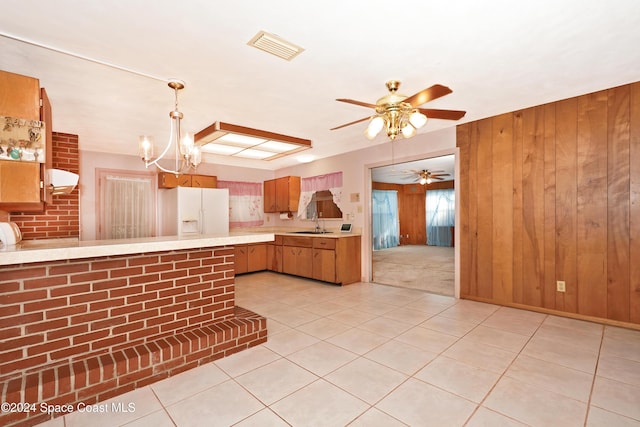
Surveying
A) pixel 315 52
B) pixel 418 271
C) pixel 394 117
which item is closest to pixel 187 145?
pixel 315 52

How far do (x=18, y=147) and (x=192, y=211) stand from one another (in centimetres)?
332

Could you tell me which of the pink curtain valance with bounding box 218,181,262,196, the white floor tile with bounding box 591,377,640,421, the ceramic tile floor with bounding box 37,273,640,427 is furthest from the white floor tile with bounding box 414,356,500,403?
the pink curtain valance with bounding box 218,181,262,196

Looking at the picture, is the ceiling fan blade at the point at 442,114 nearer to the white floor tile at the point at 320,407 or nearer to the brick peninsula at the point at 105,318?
the brick peninsula at the point at 105,318

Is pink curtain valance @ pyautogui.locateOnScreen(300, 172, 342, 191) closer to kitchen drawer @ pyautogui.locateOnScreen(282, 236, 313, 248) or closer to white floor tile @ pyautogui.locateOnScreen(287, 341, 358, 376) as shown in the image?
kitchen drawer @ pyautogui.locateOnScreen(282, 236, 313, 248)

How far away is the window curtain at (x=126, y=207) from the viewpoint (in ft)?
16.1

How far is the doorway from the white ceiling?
1.82 m

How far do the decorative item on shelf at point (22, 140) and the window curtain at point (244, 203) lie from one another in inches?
165

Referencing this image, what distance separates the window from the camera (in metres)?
4.88

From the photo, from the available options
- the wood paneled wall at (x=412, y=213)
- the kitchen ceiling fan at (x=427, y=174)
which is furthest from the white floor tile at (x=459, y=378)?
the wood paneled wall at (x=412, y=213)

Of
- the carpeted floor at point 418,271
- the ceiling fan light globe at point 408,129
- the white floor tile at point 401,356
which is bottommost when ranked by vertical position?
the carpeted floor at point 418,271

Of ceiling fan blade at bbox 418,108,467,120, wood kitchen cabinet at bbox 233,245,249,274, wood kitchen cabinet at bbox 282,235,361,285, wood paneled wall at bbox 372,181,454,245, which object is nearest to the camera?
ceiling fan blade at bbox 418,108,467,120

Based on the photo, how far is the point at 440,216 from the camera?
1018 cm

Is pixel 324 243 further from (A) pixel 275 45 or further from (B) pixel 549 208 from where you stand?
(A) pixel 275 45

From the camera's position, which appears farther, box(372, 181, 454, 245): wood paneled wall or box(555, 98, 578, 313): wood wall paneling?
box(372, 181, 454, 245): wood paneled wall
